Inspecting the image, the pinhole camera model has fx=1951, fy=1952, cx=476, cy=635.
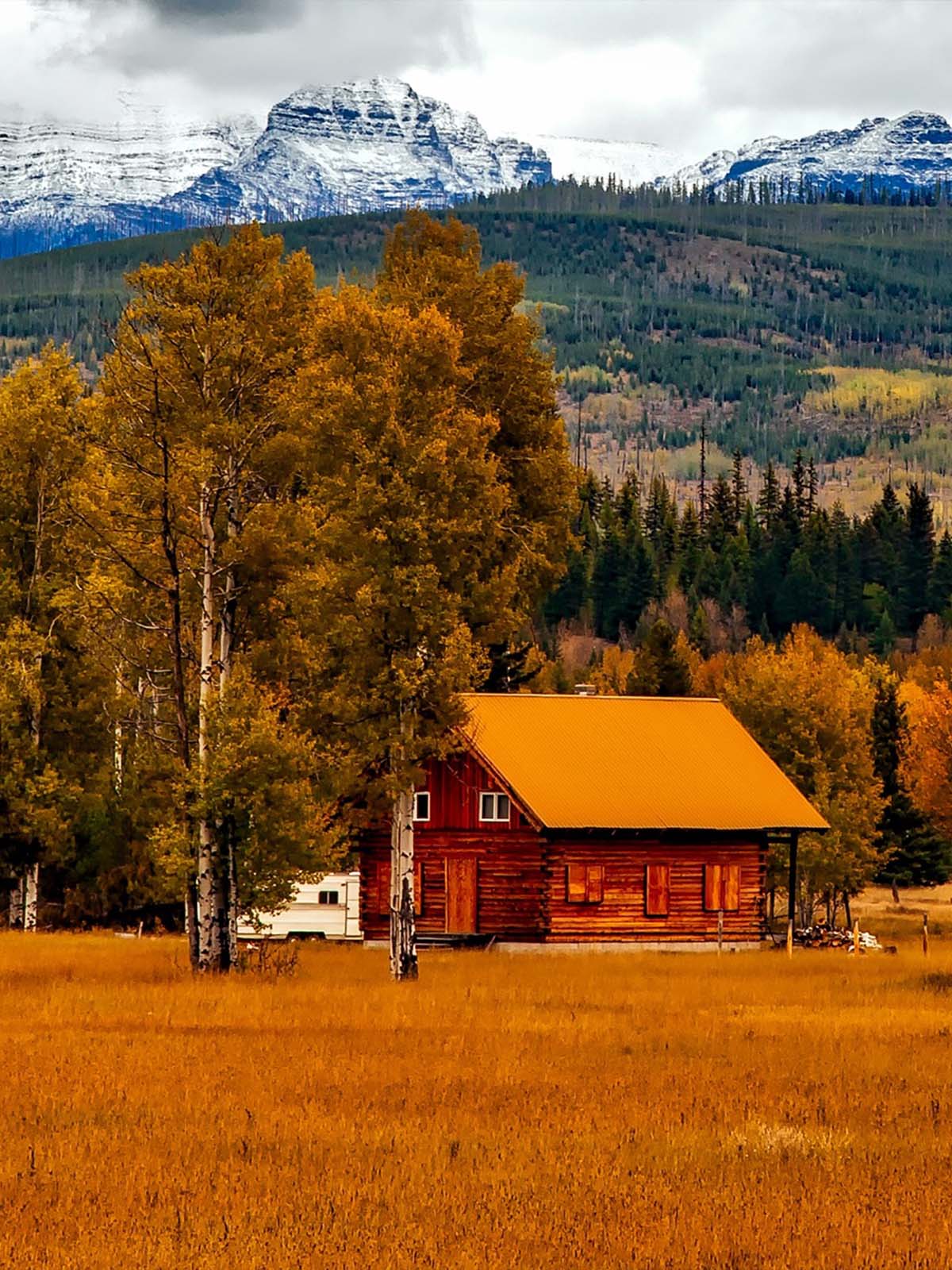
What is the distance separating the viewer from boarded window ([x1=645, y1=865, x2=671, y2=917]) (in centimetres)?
5469

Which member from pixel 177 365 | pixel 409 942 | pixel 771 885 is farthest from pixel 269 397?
pixel 771 885

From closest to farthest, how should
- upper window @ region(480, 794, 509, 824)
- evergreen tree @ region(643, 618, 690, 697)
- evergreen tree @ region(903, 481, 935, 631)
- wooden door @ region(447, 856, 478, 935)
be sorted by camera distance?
wooden door @ region(447, 856, 478, 935) → upper window @ region(480, 794, 509, 824) → evergreen tree @ region(643, 618, 690, 697) → evergreen tree @ region(903, 481, 935, 631)

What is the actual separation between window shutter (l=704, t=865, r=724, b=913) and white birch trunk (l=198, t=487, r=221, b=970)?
19.6m

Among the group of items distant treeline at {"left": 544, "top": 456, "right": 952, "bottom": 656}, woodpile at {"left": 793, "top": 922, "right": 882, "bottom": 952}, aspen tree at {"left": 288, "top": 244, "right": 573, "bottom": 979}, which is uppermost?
aspen tree at {"left": 288, "top": 244, "right": 573, "bottom": 979}

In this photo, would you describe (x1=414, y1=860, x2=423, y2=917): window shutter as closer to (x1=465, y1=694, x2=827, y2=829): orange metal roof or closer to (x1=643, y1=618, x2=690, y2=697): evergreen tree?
(x1=465, y1=694, x2=827, y2=829): orange metal roof

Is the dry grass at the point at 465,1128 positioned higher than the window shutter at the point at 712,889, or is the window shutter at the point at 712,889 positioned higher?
the dry grass at the point at 465,1128

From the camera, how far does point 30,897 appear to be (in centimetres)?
5469

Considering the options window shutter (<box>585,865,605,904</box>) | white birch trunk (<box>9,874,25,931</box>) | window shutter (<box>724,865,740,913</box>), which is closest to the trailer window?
window shutter (<box>585,865,605,904</box>)

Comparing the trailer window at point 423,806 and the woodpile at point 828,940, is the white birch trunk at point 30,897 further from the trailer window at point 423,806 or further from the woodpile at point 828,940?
the woodpile at point 828,940

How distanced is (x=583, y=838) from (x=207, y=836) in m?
16.7

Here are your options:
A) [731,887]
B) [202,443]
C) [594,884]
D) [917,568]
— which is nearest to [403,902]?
[202,443]

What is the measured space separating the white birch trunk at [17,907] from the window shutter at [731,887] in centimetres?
2001

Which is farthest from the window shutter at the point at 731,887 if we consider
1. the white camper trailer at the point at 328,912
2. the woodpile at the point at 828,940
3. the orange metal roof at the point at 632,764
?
the white camper trailer at the point at 328,912

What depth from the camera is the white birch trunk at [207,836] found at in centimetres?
3928
